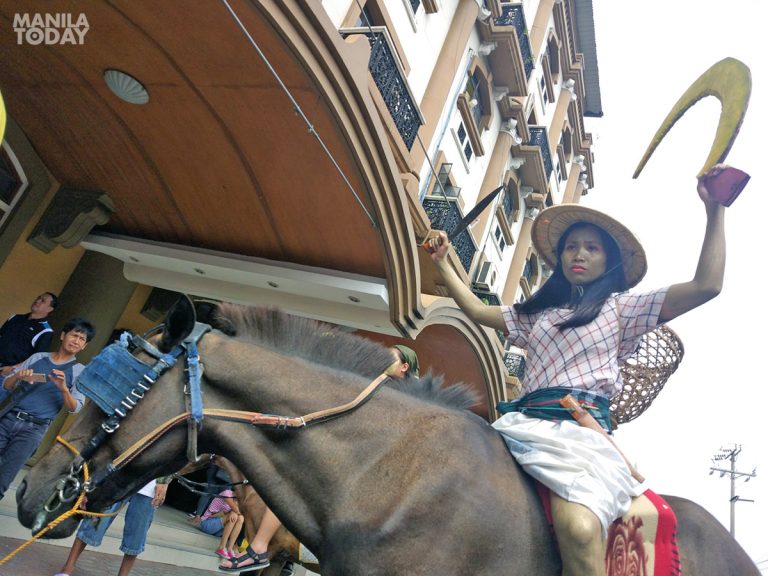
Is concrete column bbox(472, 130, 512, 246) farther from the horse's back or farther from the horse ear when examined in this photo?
the horse ear

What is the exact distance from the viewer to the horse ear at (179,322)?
9.33ft

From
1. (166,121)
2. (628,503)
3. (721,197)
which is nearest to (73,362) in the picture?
(166,121)

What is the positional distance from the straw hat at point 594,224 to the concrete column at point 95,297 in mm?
8118

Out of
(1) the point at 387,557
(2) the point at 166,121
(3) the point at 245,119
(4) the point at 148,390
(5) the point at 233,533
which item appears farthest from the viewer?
(5) the point at 233,533

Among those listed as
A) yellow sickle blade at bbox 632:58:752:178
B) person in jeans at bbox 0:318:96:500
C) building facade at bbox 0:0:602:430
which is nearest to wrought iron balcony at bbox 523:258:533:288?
building facade at bbox 0:0:602:430

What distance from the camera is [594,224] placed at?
148 inches

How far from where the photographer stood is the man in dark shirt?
7.24 meters

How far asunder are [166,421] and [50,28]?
5.46m

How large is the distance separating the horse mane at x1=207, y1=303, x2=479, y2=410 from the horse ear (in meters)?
0.26

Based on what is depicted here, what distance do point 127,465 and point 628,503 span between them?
227 centimetres

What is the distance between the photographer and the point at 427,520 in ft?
8.96

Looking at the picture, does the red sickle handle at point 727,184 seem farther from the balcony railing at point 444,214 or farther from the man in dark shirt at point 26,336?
the balcony railing at point 444,214

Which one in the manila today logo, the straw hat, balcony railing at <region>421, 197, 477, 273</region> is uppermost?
balcony railing at <region>421, 197, 477, 273</region>

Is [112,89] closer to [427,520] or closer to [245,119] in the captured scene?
[245,119]
